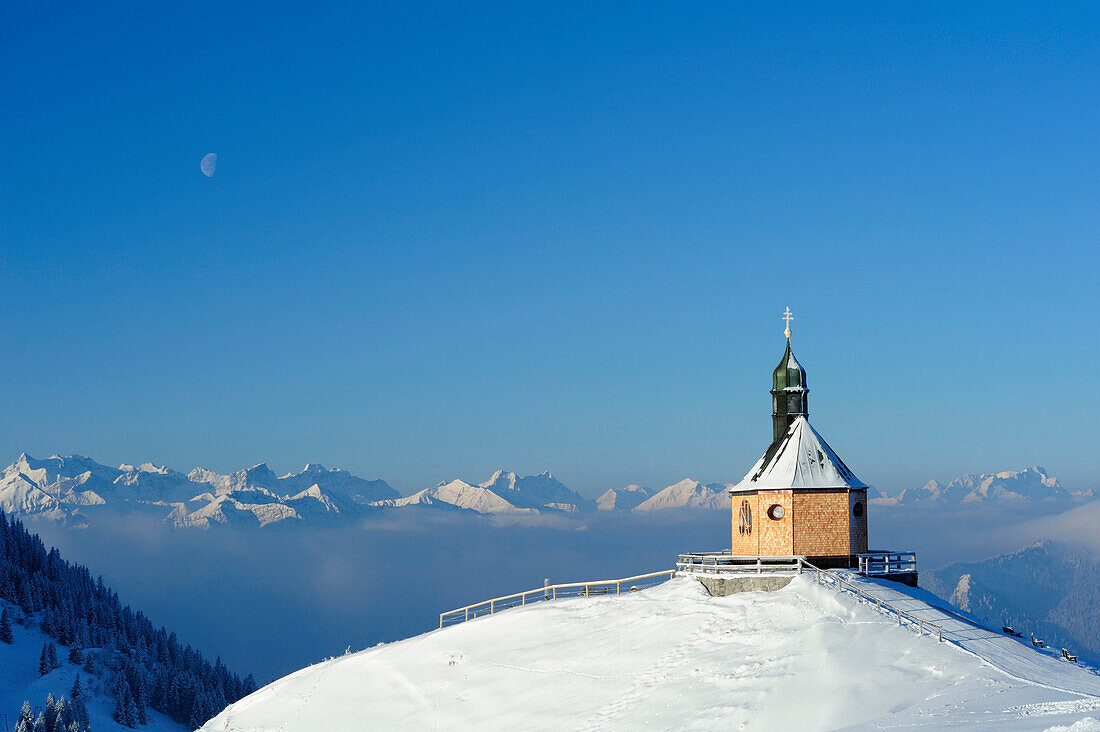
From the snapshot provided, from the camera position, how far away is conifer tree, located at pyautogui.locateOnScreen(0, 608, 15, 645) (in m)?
151

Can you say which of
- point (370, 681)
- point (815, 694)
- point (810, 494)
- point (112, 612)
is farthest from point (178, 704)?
point (815, 694)

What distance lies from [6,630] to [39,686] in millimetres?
25051

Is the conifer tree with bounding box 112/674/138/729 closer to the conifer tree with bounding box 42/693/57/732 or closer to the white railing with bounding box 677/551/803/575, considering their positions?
the conifer tree with bounding box 42/693/57/732

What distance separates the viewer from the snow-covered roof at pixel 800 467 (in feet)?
156

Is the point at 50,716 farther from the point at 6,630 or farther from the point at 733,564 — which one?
Result: the point at 733,564

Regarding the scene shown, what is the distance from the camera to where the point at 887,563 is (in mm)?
46156

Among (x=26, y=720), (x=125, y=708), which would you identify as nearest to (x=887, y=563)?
(x=26, y=720)

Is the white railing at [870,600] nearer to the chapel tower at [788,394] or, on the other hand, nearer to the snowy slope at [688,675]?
the snowy slope at [688,675]

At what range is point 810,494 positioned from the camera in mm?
47438

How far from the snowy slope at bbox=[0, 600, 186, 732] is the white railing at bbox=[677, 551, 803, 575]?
10021cm

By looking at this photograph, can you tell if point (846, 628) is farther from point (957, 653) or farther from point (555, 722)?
point (555, 722)

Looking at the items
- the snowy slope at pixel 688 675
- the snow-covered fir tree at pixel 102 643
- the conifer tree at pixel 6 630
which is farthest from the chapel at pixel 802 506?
the conifer tree at pixel 6 630

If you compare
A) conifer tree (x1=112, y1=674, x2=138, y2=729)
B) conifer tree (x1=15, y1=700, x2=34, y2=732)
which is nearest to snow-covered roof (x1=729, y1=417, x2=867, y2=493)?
conifer tree (x1=15, y1=700, x2=34, y2=732)

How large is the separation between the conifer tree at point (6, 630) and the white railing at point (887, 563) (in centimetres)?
14588
